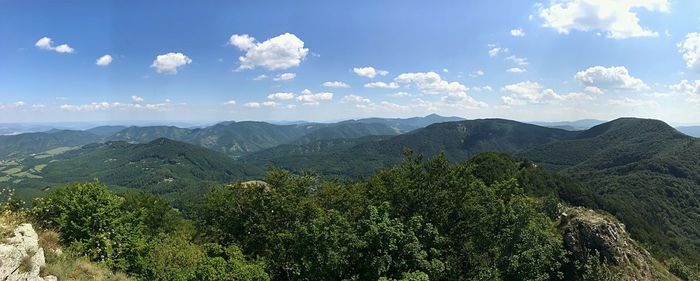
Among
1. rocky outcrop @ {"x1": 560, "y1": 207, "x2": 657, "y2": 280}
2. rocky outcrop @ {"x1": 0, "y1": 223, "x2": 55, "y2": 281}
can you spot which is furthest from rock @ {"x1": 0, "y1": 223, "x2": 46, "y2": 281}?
rocky outcrop @ {"x1": 560, "y1": 207, "x2": 657, "y2": 280}

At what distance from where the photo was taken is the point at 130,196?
5334 centimetres

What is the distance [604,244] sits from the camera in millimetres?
51156

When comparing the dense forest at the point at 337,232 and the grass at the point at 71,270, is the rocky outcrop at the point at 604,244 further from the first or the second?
the grass at the point at 71,270

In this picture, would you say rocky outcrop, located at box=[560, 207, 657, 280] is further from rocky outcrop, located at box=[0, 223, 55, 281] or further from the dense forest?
rocky outcrop, located at box=[0, 223, 55, 281]

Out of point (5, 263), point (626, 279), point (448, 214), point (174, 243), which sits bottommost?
point (626, 279)

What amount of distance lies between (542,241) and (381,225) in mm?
15633

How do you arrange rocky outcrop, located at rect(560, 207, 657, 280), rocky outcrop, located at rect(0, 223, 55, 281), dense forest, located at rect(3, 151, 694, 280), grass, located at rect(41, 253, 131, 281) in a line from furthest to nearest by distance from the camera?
rocky outcrop, located at rect(560, 207, 657, 280), dense forest, located at rect(3, 151, 694, 280), grass, located at rect(41, 253, 131, 281), rocky outcrop, located at rect(0, 223, 55, 281)

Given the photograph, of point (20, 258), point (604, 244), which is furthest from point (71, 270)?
point (604, 244)

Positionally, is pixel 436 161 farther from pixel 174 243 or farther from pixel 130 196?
pixel 130 196

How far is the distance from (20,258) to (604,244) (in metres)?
61.5

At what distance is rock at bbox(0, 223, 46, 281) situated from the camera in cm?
1268

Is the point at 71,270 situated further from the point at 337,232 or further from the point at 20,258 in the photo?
the point at 337,232

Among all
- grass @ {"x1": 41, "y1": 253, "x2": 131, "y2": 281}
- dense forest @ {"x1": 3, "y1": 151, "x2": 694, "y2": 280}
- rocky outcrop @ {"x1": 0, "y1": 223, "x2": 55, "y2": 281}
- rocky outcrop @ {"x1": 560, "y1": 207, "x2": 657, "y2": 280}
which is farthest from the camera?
rocky outcrop @ {"x1": 560, "y1": 207, "x2": 657, "y2": 280}

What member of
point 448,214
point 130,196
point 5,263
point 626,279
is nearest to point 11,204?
point 5,263
